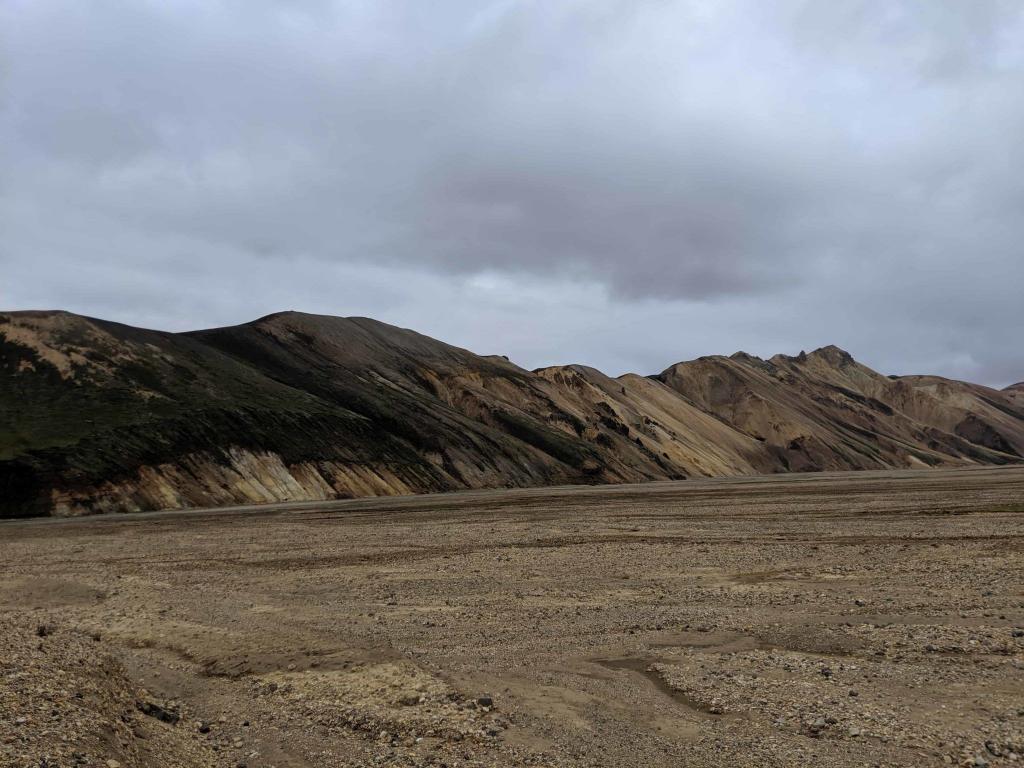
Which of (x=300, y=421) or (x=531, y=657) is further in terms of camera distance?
(x=300, y=421)

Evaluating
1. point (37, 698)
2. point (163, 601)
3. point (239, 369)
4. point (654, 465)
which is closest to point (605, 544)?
point (163, 601)

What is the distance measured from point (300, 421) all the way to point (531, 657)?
194 ft

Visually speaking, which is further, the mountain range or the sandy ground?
the mountain range

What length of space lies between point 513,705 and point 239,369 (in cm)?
7096

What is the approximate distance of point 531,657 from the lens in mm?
9867

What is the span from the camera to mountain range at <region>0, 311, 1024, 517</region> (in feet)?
164

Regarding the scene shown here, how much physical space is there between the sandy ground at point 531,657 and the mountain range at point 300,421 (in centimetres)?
3144

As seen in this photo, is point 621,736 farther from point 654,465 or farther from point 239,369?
point 654,465

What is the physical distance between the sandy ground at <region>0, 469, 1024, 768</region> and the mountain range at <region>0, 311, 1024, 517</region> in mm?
31444

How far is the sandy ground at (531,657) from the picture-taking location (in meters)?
6.70

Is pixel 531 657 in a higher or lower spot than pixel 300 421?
lower

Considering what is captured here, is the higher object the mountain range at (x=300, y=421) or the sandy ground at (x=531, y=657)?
the mountain range at (x=300, y=421)

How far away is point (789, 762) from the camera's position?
629 centimetres

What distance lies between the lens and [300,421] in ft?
216
